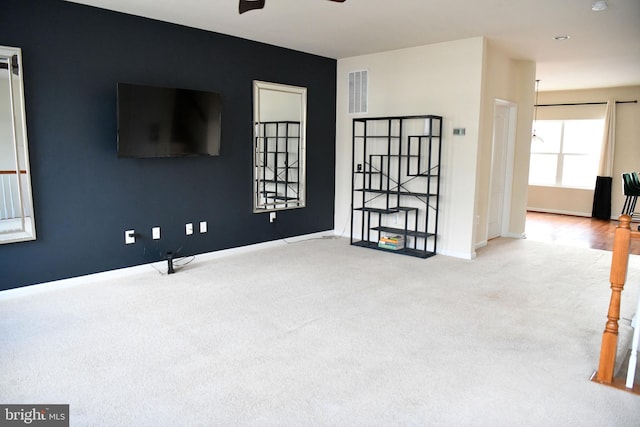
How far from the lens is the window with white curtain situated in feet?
30.8

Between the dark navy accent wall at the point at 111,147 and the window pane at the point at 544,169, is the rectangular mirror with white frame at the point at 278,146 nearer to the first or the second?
the dark navy accent wall at the point at 111,147

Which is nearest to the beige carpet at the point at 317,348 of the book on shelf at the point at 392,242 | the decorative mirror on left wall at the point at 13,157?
the decorative mirror on left wall at the point at 13,157

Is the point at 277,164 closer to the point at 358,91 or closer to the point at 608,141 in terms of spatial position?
the point at 358,91

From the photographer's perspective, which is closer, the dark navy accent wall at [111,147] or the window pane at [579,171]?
the dark navy accent wall at [111,147]

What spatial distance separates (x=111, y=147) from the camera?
14.6ft

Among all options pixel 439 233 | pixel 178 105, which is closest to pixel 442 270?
pixel 439 233

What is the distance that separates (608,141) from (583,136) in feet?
1.92

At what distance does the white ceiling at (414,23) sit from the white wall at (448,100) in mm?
201

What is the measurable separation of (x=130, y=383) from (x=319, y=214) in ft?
14.3

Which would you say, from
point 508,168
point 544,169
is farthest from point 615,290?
point 544,169

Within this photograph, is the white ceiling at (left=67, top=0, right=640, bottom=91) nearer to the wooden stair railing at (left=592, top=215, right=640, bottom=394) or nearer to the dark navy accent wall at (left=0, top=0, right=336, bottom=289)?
the dark navy accent wall at (left=0, top=0, right=336, bottom=289)

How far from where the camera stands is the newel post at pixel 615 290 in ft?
8.59

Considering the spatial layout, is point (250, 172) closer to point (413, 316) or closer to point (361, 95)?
point (361, 95)

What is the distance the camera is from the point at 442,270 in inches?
199
